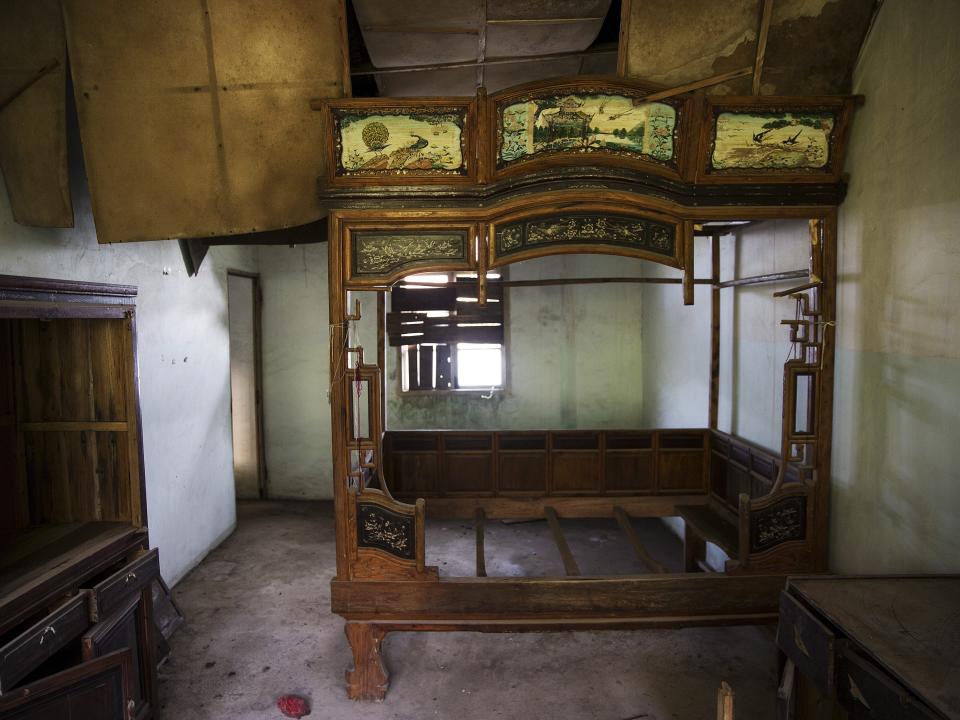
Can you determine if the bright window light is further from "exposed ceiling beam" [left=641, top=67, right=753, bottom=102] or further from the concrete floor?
"exposed ceiling beam" [left=641, top=67, right=753, bottom=102]

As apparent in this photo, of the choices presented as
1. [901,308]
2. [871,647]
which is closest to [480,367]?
[901,308]

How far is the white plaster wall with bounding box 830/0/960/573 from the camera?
2477mm

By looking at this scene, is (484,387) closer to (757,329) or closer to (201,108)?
(757,329)

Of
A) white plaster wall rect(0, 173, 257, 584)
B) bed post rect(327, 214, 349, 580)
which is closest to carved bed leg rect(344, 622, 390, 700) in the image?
bed post rect(327, 214, 349, 580)

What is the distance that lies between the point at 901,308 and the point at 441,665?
10.7 feet

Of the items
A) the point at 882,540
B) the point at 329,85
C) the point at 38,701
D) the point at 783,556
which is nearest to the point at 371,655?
the point at 38,701

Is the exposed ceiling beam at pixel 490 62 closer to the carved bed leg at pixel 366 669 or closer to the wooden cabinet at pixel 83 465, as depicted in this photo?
the wooden cabinet at pixel 83 465

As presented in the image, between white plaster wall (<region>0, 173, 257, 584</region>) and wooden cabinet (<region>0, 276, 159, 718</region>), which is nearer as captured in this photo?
wooden cabinet (<region>0, 276, 159, 718</region>)

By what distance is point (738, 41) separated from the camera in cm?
310

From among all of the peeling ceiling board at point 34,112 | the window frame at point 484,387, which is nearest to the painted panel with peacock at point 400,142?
the peeling ceiling board at point 34,112

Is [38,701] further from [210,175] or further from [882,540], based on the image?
[882,540]

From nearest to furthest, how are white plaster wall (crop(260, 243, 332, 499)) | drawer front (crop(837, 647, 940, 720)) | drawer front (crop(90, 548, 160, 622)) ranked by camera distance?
drawer front (crop(837, 647, 940, 720)) → drawer front (crop(90, 548, 160, 622)) → white plaster wall (crop(260, 243, 332, 499))

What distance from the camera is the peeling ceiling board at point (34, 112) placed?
2.80 m

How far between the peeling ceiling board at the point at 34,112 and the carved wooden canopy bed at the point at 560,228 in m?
1.30
